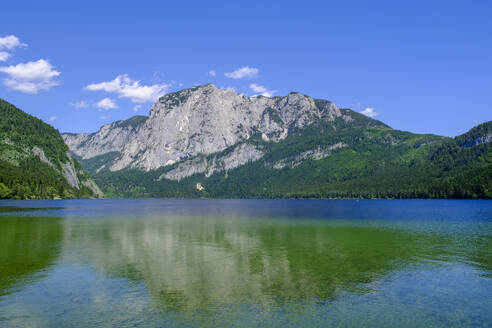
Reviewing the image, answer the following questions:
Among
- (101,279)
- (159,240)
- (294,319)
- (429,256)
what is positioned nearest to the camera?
(294,319)

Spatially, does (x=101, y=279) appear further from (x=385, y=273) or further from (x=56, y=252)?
(x=385, y=273)

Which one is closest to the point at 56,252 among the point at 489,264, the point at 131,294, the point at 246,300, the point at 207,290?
the point at 131,294

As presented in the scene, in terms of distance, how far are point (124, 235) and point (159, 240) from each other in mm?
11119

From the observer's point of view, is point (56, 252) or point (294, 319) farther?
point (56, 252)

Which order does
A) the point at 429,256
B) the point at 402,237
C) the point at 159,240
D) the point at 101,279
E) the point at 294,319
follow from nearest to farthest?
1. the point at 294,319
2. the point at 101,279
3. the point at 429,256
4. the point at 159,240
5. the point at 402,237

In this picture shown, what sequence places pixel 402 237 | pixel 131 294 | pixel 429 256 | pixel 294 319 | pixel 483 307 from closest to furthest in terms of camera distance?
pixel 294 319, pixel 483 307, pixel 131 294, pixel 429 256, pixel 402 237

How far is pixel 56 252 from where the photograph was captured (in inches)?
1961

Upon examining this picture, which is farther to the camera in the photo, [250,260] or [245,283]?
[250,260]

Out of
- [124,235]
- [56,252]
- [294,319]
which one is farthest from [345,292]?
[124,235]

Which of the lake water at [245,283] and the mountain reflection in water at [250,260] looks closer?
the lake water at [245,283]

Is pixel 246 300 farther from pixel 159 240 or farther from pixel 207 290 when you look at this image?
pixel 159 240

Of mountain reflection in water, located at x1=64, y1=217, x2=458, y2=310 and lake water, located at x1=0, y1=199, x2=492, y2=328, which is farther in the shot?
mountain reflection in water, located at x1=64, y1=217, x2=458, y2=310

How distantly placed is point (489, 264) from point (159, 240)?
46.1 m

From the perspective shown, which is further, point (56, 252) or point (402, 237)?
point (402, 237)
